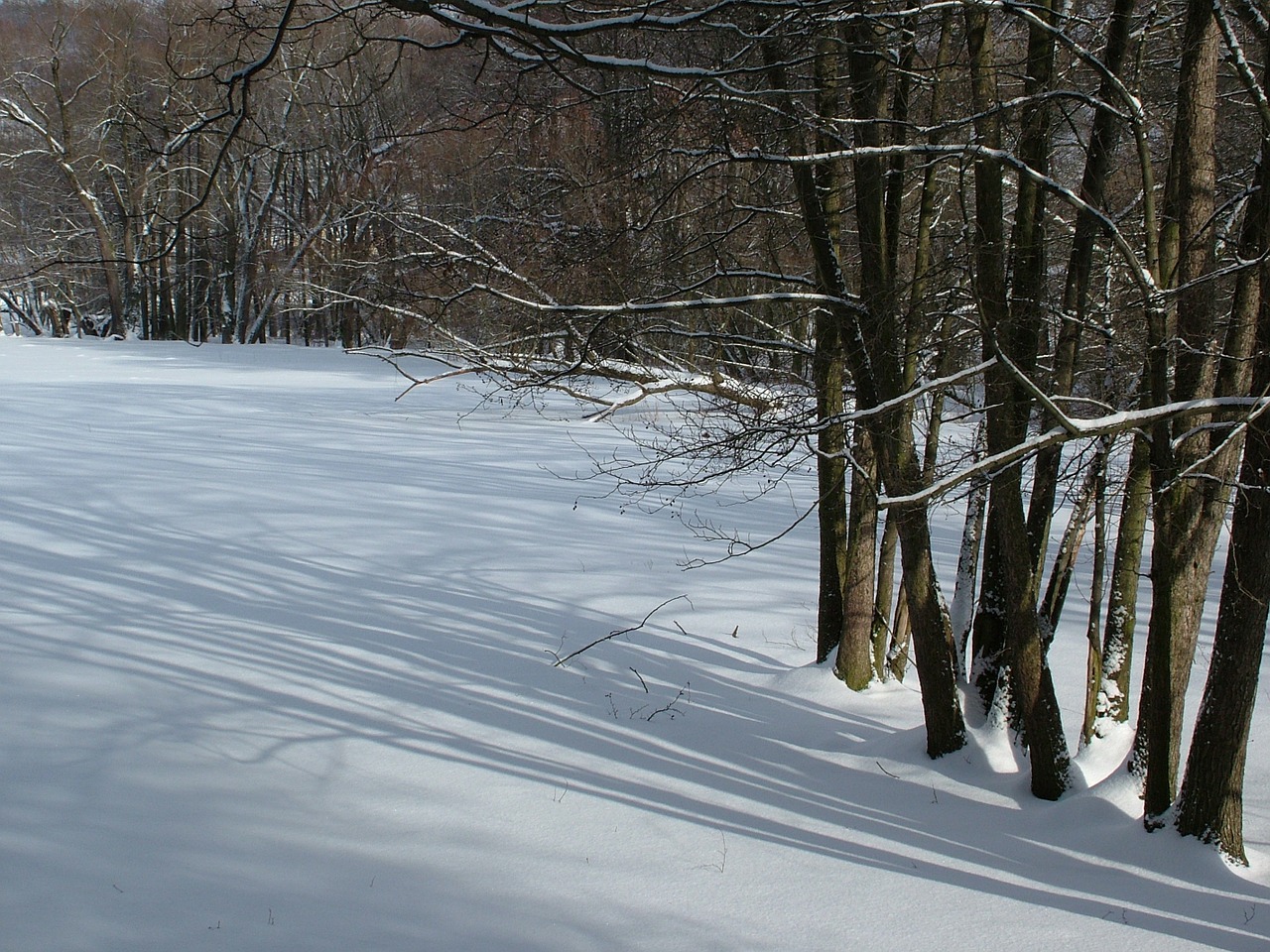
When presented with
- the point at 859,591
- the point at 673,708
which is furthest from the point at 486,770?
the point at 859,591

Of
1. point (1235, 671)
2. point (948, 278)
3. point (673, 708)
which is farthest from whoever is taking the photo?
point (673, 708)

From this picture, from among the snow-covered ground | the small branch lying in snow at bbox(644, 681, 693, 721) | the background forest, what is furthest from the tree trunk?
the small branch lying in snow at bbox(644, 681, 693, 721)

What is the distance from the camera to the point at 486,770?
6.09 metres

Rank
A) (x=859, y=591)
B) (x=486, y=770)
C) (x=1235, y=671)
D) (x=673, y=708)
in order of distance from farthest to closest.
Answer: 1. (x=859, y=591)
2. (x=673, y=708)
3. (x=486, y=770)
4. (x=1235, y=671)

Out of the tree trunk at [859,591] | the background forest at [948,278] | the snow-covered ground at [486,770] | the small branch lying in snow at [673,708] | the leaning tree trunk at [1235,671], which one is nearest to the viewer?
the snow-covered ground at [486,770]

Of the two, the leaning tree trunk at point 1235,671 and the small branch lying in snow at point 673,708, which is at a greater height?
the leaning tree trunk at point 1235,671

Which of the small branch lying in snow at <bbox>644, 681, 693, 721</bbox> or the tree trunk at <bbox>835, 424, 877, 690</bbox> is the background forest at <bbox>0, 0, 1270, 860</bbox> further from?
the small branch lying in snow at <bbox>644, 681, 693, 721</bbox>

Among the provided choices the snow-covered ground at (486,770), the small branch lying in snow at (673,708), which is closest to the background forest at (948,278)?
the snow-covered ground at (486,770)

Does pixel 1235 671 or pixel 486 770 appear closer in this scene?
pixel 1235 671

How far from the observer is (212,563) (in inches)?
386

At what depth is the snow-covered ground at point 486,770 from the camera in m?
4.53

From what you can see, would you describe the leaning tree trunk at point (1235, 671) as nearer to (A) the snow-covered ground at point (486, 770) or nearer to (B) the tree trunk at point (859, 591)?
(A) the snow-covered ground at point (486, 770)

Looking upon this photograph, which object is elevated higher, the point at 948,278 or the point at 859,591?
the point at 948,278

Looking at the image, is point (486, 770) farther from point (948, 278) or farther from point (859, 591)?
point (948, 278)
